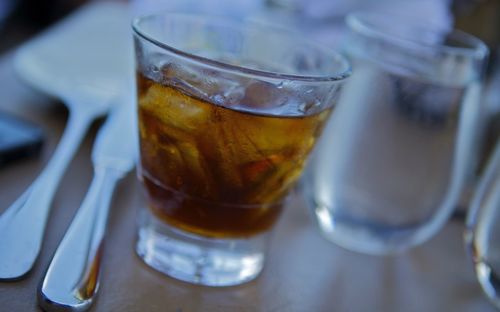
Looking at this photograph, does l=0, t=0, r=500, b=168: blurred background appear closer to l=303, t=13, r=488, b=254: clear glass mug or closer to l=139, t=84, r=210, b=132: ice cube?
l=303, t=13, r=488, b=254: clear glass mug

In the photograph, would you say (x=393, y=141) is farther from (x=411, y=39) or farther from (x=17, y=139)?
(x=17, y=139)

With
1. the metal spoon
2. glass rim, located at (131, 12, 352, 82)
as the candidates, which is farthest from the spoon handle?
glass rim, located at (131, 12, 352, 82)

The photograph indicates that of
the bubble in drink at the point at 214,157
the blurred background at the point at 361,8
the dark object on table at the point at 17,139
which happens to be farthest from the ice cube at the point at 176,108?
the blurred background at the point at 361,8

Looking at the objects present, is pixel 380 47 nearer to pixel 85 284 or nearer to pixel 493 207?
pixel 493 207

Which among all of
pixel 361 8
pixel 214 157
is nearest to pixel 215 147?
pixel 214 157

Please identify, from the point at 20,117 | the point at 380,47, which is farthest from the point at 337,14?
the point at 20,117

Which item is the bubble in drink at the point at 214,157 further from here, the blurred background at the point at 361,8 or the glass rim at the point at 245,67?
the blurred background at the point at 361,8

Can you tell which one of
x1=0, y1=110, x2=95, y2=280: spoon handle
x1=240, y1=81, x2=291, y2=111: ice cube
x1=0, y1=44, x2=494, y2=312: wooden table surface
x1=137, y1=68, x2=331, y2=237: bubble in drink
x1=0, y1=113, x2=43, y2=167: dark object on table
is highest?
x1=240, y1=81, x2=291, y2=111: ice cube
